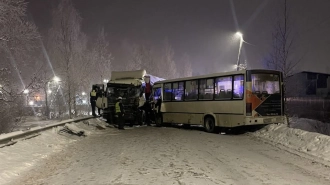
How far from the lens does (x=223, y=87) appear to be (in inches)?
648

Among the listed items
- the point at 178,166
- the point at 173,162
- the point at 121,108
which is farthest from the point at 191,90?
the point at 178,166

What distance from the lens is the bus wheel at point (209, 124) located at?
17.2 m

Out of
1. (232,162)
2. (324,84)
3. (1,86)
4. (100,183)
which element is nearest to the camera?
(100,183)

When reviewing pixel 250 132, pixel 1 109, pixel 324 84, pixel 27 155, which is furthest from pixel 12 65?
pixel 324 84

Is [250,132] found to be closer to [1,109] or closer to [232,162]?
[232,162]

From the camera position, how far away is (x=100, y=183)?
6.86m

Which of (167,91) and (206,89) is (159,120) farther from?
(206,89)

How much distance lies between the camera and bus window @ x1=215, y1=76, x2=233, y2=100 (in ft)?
52.4

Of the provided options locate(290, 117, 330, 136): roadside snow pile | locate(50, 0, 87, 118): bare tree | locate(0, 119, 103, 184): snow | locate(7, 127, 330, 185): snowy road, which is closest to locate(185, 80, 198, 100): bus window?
locate(7, 127, 330, 185): snowy road

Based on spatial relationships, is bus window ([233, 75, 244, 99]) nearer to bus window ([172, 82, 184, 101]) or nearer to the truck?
bus window ([172, 82, 184, 101])

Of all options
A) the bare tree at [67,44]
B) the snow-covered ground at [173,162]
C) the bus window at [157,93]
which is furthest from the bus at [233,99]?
the bare tree at [67,44]

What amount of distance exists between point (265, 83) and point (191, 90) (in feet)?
16.5

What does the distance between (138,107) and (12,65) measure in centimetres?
834

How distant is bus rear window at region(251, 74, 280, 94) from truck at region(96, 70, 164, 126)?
364 inches
